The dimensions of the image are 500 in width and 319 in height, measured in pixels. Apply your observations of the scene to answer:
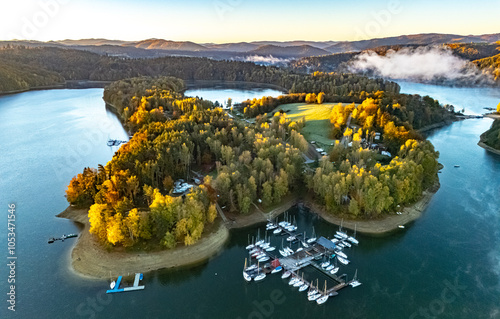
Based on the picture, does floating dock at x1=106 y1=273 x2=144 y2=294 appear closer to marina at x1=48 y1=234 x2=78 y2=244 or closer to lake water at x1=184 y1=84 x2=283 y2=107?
marina at x1=48 y1=234 x2=78 y2=244

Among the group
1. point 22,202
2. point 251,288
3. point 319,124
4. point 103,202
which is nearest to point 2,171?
point 22,202

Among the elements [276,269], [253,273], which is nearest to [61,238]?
[253,273]

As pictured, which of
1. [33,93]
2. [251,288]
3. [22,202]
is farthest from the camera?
[33,93]

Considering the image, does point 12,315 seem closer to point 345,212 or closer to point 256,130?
point 345,212

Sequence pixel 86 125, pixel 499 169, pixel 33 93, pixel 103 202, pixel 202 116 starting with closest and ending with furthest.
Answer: pixel 103 202, pixel 499 169, pixel 202 116, pixel 86 125, pixel 33 93

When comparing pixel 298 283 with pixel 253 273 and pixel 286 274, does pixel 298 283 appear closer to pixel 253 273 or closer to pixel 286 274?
pixel 286 274

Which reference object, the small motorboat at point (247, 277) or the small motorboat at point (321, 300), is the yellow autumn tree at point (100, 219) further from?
the small motorboat at point (321, 300)
